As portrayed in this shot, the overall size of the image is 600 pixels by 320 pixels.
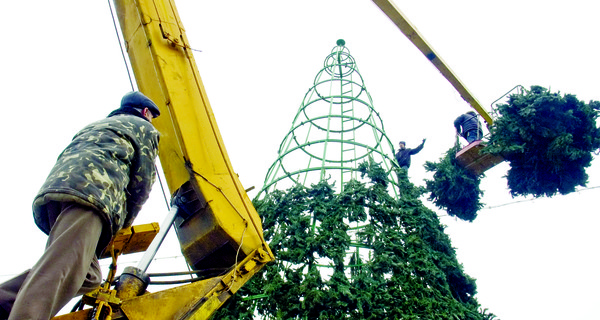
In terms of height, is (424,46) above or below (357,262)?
above

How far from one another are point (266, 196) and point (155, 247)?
3.78m

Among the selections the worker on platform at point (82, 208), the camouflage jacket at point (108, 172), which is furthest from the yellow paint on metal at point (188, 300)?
the camouflage jacket at point (108, 172)

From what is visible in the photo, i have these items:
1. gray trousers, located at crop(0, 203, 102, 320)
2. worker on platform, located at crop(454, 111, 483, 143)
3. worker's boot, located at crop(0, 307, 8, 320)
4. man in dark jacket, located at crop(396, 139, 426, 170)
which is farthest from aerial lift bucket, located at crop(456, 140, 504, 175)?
worker's boot, located at crop(0, 307, 8, 320)

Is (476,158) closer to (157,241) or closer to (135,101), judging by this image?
(157,241)

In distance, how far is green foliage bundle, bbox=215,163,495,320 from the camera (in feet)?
18.3

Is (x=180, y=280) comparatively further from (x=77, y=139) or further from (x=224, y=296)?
(x=77, y=139)

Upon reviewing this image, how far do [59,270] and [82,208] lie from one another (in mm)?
328

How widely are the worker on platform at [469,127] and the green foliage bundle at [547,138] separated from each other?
1369 mm

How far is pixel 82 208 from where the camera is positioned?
260 cm

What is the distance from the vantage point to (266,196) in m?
7.18

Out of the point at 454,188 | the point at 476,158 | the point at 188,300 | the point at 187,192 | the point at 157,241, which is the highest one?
the point at 476,158

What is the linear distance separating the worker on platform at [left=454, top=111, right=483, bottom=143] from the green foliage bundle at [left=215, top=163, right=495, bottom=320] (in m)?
3.61

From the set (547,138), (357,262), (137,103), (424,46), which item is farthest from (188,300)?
(424,46)

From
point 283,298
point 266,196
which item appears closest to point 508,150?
point 266,196
